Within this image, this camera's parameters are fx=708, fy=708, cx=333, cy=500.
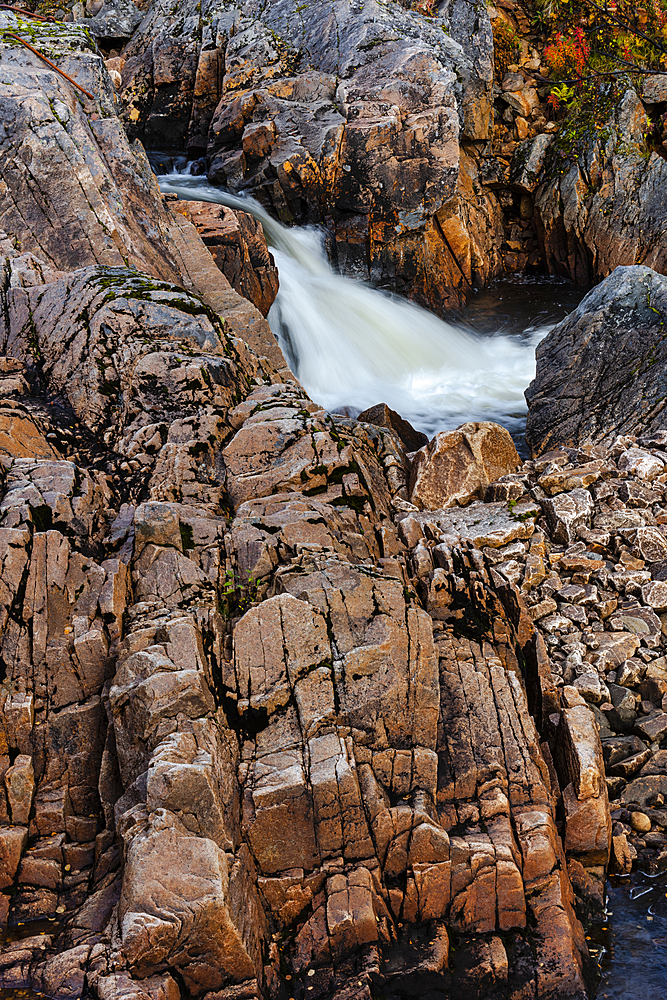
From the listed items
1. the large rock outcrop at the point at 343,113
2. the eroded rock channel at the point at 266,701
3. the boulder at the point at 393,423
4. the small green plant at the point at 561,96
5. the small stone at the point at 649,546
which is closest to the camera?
the eroded rock channel at the point at 266,701

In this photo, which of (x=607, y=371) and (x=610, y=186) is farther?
(x=610, y=186)

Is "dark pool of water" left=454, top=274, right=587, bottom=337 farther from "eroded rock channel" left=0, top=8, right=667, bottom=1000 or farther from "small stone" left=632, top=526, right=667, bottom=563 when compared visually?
"eroded rock channel" left=0, top=8, right=667, bottom=1000

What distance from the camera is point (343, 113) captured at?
15.2 meters

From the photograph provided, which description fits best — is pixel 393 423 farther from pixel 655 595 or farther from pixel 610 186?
pixel 610 186

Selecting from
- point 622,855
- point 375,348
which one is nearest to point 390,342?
point 375,348

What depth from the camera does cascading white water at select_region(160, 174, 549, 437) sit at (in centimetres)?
1301

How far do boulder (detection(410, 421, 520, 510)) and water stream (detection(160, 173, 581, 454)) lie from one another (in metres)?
2.71

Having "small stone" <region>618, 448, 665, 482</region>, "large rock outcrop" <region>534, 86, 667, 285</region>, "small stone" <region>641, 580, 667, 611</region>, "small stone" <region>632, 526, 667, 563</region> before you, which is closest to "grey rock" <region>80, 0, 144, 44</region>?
"large rock outcrop" <region>534, 86, 667, 285</region>

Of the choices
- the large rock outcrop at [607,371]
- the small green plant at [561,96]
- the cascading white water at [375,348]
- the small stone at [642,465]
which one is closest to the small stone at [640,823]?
the small stone at [642,465]

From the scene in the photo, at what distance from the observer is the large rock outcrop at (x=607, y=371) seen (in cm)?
1015

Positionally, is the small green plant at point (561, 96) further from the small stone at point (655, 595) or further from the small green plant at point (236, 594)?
the small green plant at point (236, 594)

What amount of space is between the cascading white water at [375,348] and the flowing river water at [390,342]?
2 centimetres

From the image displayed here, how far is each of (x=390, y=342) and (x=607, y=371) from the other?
5064 mm

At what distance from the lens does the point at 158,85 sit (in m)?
17.7
